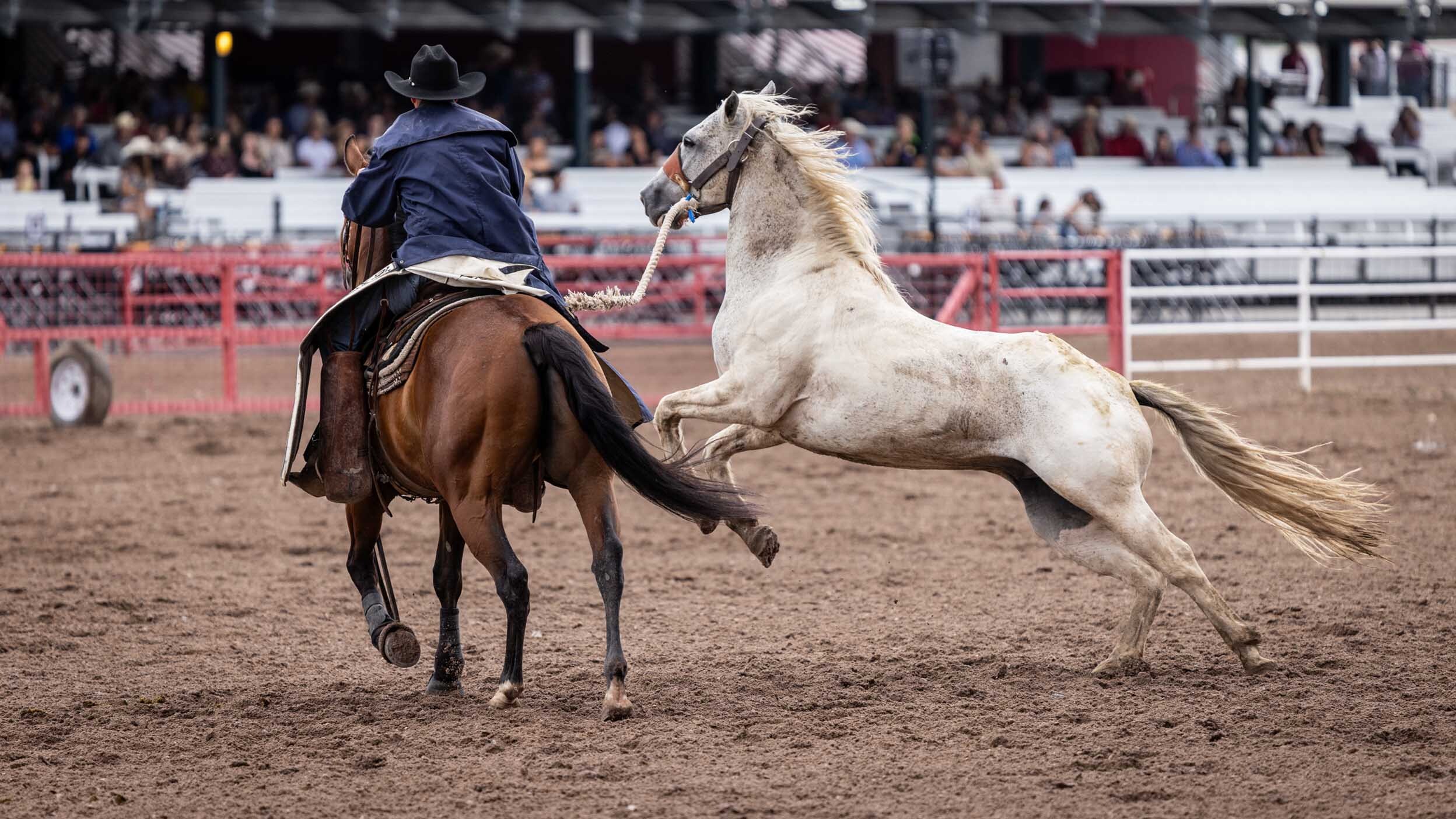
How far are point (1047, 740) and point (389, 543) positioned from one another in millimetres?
4481

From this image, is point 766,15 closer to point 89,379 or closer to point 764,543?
point 89,379

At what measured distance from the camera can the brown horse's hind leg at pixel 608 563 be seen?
454cm

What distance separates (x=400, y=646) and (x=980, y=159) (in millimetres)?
18032

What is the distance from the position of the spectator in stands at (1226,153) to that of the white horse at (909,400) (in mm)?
20014

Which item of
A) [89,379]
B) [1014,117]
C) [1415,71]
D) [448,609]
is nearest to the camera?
[448,609]

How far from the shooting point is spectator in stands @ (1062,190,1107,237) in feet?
60.2

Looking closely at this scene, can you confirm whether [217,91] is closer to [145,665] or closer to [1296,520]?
[145,665]

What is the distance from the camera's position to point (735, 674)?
515 cm

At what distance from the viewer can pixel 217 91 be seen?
65.6 feet

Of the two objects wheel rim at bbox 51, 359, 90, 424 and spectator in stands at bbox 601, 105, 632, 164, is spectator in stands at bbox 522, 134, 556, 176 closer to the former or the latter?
spectator in stands at bbox 601, 105, 632, 164

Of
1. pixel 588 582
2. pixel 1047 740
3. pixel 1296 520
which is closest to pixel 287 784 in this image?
pixel 1047 740

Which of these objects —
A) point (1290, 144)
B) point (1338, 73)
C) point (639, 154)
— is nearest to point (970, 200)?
point (639, 154)

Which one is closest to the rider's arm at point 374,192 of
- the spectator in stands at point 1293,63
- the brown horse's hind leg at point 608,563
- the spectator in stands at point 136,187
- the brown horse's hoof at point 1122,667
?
the brown horse's hind leg at point 608,563

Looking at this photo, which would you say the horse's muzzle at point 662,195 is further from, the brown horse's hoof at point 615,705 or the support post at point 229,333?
the support post at point 229,333
